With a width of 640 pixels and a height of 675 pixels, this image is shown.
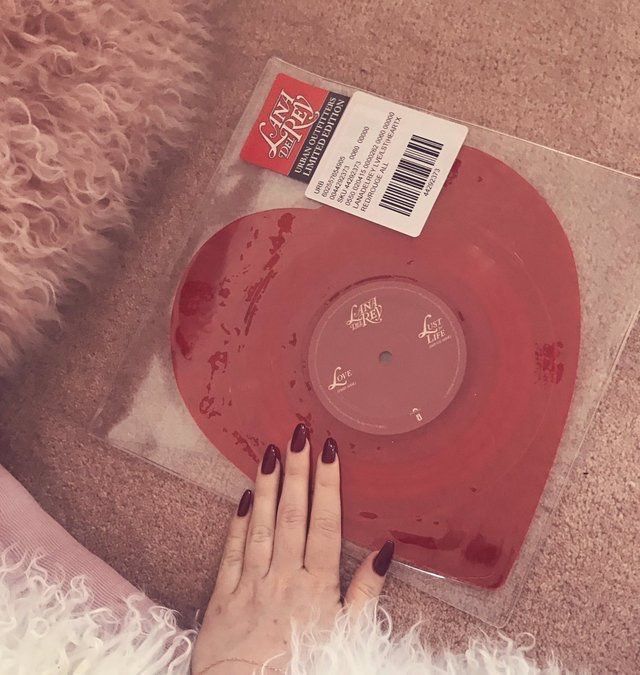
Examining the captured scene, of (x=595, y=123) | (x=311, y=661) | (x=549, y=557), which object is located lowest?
(x=311, y=661)

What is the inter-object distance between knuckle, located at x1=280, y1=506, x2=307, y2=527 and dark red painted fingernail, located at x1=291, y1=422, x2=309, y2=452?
4 cm

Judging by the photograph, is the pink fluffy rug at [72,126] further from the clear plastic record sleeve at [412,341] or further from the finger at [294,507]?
the finger at [294,507]

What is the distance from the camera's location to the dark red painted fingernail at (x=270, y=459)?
1.51 feet

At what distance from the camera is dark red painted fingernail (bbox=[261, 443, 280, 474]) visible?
46cm

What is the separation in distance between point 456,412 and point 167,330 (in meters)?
0.22

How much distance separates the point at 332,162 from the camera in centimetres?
49

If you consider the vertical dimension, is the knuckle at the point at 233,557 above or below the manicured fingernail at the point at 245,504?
below

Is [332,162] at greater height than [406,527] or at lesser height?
greater

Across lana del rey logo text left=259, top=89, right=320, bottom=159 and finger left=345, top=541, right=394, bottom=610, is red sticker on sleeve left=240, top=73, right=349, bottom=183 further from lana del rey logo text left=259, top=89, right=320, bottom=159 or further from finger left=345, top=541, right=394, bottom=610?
finger left=345, top=541, right=394, bottom=610

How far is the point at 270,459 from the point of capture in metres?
0.46

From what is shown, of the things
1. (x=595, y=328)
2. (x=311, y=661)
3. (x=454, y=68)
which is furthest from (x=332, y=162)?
(x=311, y=661)

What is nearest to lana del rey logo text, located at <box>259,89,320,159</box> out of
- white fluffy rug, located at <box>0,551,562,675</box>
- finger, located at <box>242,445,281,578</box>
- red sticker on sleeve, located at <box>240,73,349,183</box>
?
red sticker on sleeve, located at <box>240,73,349,183</box>

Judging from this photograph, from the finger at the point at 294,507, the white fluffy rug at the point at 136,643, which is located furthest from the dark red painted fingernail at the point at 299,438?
the white fluffy rug at the point at 136,643

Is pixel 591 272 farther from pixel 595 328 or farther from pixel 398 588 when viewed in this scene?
pixel 398 588
